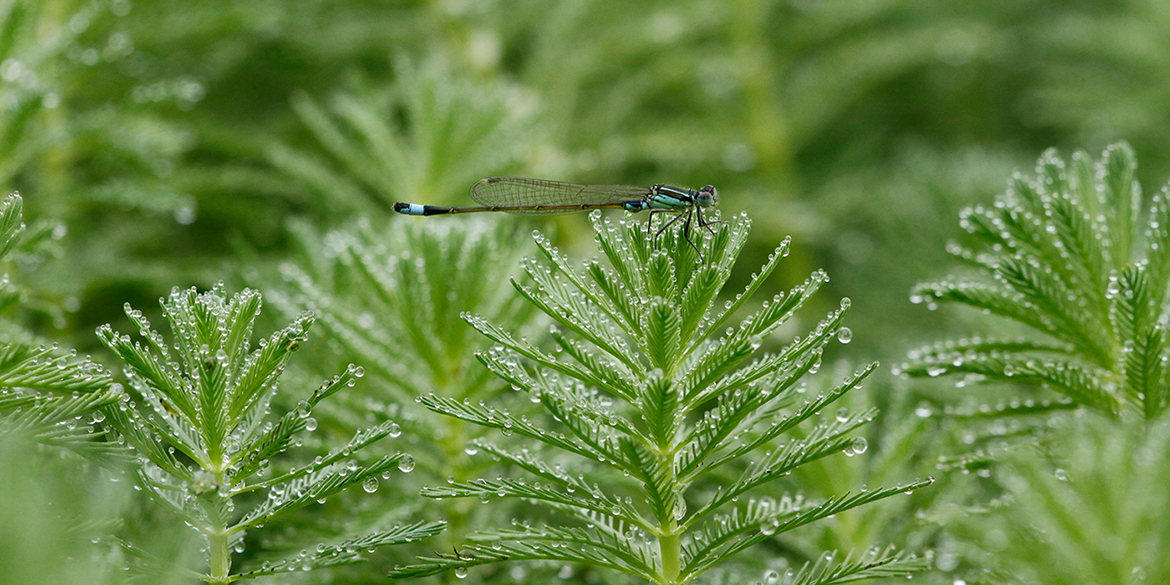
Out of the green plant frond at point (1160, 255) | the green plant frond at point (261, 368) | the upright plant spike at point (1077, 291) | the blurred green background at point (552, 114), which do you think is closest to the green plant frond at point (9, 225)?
the green plant frond at point (261, 368)

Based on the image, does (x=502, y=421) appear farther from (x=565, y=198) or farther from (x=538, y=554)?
(x=565, y=198)

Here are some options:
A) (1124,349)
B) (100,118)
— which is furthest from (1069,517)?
(100,118)

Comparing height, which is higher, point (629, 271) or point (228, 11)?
point (228, 11)

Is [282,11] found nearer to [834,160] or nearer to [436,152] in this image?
[436,152]

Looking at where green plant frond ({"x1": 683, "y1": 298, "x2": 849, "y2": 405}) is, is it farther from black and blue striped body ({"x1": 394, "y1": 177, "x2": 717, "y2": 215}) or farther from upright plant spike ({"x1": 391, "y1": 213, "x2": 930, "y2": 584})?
black and blue striped body ({"x1": 394, "y1": 177, "x2": 717, "y2": 215})

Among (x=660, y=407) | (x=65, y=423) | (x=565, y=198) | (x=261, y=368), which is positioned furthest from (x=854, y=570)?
(x=565, y=198)

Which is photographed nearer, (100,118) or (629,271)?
(629,271)

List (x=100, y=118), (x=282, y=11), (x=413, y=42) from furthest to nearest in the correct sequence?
(x=413, y=42) < (x=282, y=11) < (x=100, y=118)
